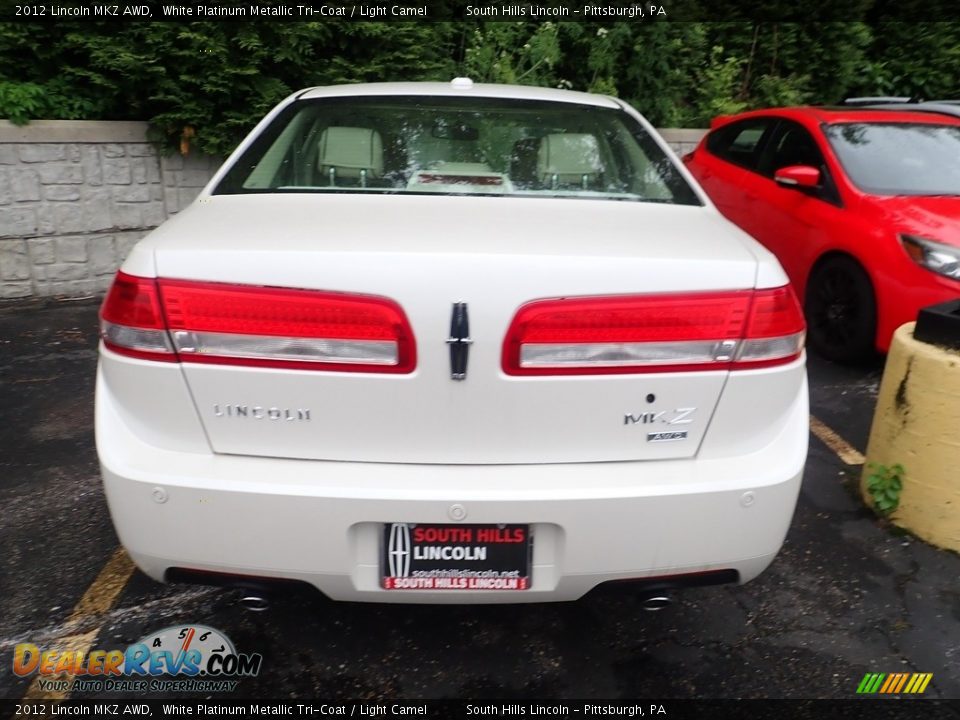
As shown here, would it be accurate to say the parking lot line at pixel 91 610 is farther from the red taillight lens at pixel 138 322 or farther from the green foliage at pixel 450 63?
the green foliage at pixel 450 63

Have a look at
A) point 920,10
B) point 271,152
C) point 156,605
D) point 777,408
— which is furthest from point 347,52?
point 920,10

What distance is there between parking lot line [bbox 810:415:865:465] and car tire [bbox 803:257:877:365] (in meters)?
0.85

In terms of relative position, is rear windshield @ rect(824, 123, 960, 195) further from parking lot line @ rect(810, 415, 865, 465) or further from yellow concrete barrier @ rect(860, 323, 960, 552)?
yellow concrete barrier @ rect(860, 323, 960, 552)

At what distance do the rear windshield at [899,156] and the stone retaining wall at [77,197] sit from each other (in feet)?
16.3

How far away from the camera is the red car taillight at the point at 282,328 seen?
1.76 m

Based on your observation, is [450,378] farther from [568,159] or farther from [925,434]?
[925,434]

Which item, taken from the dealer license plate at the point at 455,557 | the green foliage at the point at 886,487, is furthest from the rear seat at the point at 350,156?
the green foliage at the point at 886,487

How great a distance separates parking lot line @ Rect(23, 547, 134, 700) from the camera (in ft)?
7.18

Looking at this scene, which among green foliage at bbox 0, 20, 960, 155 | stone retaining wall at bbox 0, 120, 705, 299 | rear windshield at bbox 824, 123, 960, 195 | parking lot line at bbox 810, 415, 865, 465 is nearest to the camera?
parking lot line at bbox 810, 415, 865, 465

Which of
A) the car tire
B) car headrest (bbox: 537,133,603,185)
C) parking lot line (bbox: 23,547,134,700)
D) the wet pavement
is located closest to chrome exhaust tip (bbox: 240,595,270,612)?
the wet pavement

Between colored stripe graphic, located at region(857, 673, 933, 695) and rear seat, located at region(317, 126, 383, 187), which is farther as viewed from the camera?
rear seat, located at region(317, 126, 383, 187)

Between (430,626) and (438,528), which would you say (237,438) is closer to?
(438,528)

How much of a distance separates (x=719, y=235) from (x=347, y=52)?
5.47 meters

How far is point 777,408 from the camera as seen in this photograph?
196 cm
